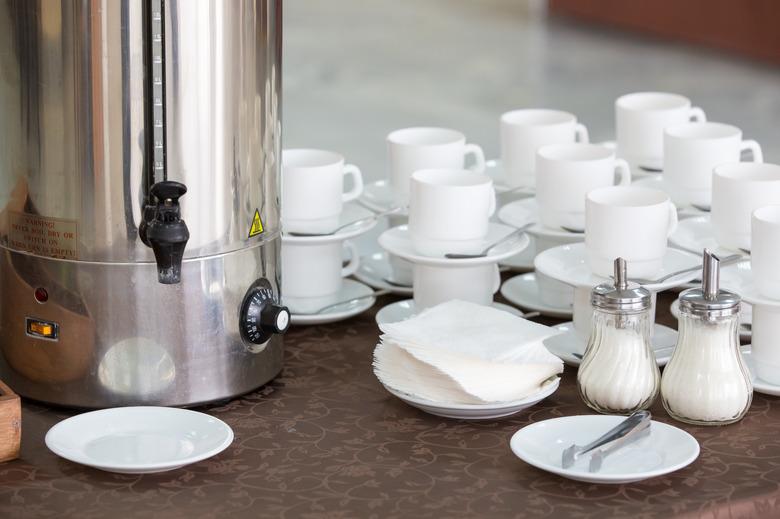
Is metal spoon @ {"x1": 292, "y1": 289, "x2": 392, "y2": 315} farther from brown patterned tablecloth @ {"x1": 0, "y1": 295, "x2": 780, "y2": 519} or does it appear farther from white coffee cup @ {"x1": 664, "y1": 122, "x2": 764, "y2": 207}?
white coffee cup @ {"x1": 664, "y1": 122, "x2": 764, "y2": 207}

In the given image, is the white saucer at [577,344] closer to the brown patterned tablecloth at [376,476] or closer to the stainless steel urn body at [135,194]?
the brown patterned tablecloth at [376,476]

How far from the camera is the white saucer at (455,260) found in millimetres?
1326

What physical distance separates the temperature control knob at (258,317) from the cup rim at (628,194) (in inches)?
12.8

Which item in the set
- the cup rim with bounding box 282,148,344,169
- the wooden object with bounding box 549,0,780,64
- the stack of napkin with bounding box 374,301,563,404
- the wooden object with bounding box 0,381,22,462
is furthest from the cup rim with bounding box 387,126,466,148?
the wooden object with bounding box 549,0,780,64

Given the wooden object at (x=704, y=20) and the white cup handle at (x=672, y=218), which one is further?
the wooden object at (x=704, y=20)

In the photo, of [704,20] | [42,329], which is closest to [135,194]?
[42,329]

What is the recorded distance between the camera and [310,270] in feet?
4.73

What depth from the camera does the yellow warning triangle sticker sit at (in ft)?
3.93

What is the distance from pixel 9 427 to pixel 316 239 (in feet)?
1.45

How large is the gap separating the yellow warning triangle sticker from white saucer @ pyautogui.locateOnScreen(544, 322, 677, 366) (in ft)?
1.04

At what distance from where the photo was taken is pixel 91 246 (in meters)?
1.13

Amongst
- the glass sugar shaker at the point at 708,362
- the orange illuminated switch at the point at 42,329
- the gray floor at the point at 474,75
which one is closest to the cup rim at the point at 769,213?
the glass sugar shaker at the point at 708,362

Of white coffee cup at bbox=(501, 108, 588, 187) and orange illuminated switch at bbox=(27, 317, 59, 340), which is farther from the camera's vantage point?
white coffee cup at bbox=(501, 108, 588, 187)

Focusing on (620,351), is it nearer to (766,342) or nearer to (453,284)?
(766,342)
